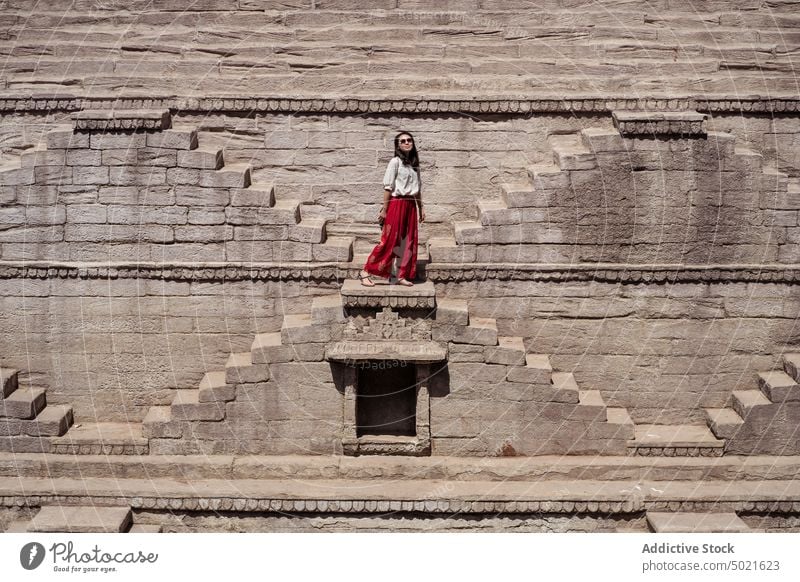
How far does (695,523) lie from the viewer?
14.9m

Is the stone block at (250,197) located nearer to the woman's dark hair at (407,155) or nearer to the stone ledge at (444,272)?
the stone ledge at (444,272)

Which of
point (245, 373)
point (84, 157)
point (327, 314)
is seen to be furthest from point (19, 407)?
point (327, 314)

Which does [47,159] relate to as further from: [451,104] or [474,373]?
[474,373]

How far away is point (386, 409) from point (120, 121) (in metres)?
5.17

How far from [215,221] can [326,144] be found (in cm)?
200

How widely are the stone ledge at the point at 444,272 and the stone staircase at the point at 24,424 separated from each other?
5.32ft

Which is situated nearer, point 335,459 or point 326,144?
point 335,459

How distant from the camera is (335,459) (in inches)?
618

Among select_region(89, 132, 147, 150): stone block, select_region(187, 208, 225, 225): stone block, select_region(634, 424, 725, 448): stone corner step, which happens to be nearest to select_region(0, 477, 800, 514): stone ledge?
select_region(634, 424, 725, 448): stone corner step

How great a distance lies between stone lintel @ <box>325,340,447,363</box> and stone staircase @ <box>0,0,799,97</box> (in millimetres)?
3751

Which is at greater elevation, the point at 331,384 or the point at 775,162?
the point at 775,162

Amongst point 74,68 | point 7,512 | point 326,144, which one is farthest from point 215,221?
point 7,512

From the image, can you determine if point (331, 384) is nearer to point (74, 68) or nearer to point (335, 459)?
point (335, 459)

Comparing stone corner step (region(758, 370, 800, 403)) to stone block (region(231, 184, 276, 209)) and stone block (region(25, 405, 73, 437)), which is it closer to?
stone block (region(231, 184, 276, 209))
